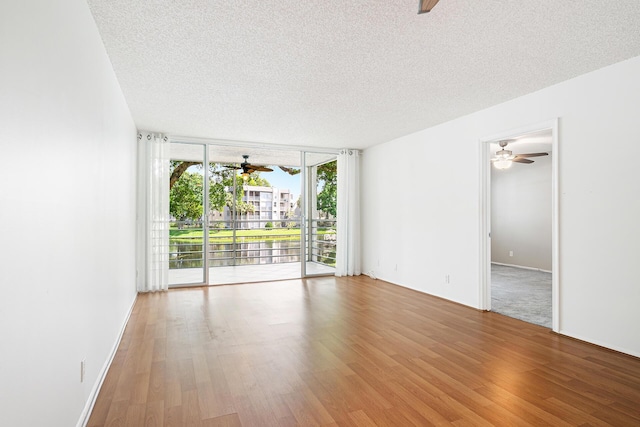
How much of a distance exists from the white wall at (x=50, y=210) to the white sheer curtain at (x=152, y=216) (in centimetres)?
269

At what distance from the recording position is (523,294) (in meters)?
4.89

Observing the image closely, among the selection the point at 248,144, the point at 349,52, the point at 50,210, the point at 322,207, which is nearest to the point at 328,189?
the point at 322,207

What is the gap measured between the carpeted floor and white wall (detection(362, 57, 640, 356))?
1.51 ft

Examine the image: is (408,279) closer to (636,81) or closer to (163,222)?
(636,81)

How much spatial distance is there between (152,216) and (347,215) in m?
3.26

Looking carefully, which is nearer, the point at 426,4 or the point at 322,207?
the point at 426,4

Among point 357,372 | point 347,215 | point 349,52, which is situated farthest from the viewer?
point 347,215

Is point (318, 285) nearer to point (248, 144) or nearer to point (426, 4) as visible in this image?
point (248, 144)

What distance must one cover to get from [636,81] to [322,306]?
3.68 meters

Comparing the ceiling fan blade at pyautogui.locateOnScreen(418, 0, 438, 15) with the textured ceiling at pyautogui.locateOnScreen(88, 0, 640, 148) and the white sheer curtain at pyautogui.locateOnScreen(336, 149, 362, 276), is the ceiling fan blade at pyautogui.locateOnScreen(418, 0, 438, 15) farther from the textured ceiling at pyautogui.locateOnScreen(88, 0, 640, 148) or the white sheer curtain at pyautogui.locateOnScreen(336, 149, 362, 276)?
the white sheer curtain at pyautogui.locateOnScreen(336, 149, 362, 276)

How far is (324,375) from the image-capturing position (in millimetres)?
2410

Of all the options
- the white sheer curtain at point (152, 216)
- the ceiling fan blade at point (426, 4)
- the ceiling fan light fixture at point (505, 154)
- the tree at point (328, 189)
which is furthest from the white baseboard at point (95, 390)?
the ceiling fan light fixture at point (505, 154)

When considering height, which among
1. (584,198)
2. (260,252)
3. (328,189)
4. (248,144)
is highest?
(248,144)

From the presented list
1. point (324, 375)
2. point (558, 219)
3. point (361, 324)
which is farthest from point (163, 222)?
point (558, 219)
